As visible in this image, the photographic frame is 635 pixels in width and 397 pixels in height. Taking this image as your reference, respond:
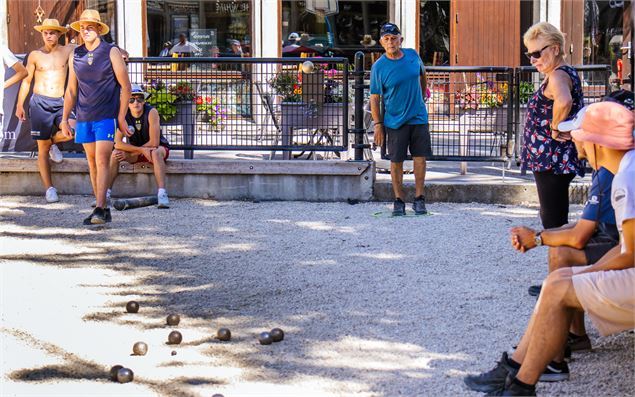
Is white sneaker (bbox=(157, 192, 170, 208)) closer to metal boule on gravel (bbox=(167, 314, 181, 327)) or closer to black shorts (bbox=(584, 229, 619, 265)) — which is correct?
metal boule on gravel (bbox=(167, 314, 181, 327))

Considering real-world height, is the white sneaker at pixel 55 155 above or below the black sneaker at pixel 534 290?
above

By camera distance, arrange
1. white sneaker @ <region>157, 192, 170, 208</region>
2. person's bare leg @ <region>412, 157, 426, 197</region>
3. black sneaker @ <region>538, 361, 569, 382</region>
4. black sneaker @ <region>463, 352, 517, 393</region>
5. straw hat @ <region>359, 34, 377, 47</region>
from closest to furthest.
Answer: black sneaker @ <region>463, 352, 517, 393</region> < black sneaker @ <region>538, 361, 569, 382</region> < person's bare leg @ <region>412, 157, 426, 197</region> < white sneaker @ <region>157, 192, 170, 208</region> < straw hat @ <region>359, 34, 377, 47</region>

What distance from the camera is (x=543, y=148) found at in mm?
7332

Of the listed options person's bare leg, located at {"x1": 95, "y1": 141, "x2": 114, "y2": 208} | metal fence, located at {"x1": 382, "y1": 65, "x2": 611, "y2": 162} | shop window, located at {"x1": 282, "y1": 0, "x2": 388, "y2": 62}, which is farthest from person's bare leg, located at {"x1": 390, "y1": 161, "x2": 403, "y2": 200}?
shop window, located at {"x1": 282, "y1": 0, "x2": 388, "y2": 62}

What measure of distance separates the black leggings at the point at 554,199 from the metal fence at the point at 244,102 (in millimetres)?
5037

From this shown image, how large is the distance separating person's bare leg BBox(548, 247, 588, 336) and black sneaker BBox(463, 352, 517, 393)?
2.80ft

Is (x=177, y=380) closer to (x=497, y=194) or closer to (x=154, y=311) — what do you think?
(x=154, y=311)

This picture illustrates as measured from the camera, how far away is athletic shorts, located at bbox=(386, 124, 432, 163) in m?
10.9

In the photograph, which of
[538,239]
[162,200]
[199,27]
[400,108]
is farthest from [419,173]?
[199,27]

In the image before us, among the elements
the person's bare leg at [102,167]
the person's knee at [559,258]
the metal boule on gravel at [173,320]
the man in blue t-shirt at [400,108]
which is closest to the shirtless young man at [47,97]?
the person's bare leg at [102,167]

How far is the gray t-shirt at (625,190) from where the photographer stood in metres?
4.79

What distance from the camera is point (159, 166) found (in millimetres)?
11773

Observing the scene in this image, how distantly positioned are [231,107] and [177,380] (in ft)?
23.1

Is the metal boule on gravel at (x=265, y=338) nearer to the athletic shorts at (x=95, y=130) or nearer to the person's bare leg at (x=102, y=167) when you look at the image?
the person's bare leg at (x=102, y=167)
